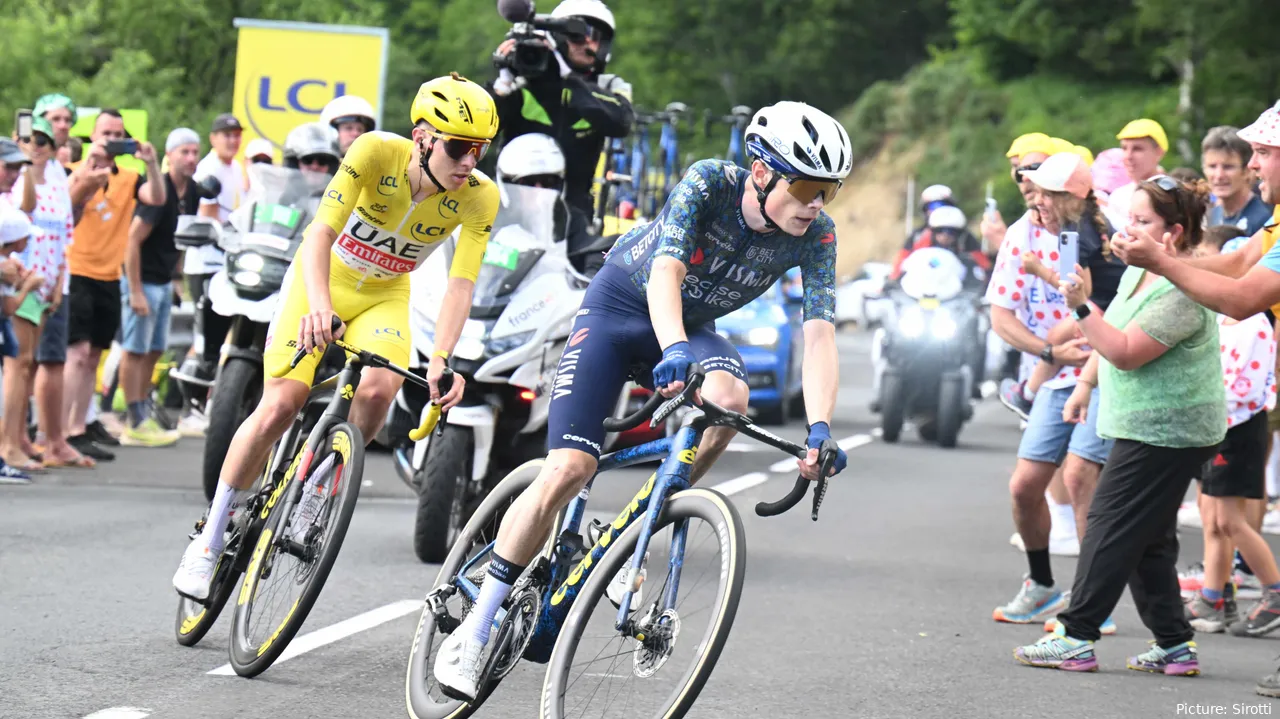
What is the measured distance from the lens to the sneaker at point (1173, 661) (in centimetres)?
790

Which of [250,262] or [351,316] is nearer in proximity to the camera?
[351,316]

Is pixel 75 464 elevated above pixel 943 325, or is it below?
below

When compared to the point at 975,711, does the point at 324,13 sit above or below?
above

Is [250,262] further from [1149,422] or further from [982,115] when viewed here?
[982,115]

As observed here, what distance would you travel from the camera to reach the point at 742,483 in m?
14.2

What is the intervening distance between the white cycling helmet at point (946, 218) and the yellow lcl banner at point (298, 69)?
25.8ft

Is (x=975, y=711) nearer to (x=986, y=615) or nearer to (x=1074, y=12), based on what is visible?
(x=986, y=615)

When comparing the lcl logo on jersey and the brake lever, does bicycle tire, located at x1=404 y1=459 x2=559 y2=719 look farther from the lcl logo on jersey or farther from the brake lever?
the lcl logo on jersey

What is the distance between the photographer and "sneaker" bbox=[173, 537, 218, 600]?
7195 mm

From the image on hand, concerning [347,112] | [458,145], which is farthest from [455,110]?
[347,112]

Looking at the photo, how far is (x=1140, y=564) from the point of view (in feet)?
26.4

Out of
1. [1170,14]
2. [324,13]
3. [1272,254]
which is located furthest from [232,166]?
[1170,14]

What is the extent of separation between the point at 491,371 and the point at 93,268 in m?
5.62

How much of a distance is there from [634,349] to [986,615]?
11.6 feet
